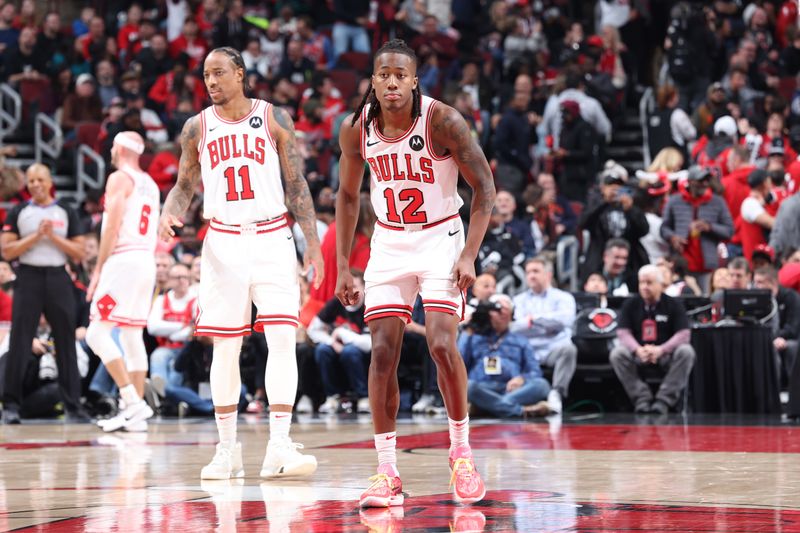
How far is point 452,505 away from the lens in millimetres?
5617

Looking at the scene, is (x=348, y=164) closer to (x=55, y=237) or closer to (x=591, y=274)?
(x=55, y=237)

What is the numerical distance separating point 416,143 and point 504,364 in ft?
20.4

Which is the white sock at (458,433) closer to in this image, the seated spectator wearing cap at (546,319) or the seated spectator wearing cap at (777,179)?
the seated spectator wearing cap at (546,319)

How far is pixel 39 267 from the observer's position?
11773 mm

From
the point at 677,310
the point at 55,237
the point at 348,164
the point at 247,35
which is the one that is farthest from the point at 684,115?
the point at 348,164

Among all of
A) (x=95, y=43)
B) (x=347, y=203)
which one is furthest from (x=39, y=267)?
(x=95, y=43)

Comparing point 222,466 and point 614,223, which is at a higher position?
point 614,223

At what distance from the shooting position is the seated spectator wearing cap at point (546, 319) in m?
12.4

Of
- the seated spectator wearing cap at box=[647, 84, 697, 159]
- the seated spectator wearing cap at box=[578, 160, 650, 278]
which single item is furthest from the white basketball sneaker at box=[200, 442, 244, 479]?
the seated spectator wearing cap at box=[647, 84, 697, 159]

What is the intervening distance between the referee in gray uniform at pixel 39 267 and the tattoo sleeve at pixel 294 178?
4.80 m

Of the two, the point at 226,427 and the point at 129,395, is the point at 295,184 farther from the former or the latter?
the point at 129,395

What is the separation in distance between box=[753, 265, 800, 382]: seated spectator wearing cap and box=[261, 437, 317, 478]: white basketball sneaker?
21.8 ft

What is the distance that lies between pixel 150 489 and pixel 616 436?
393 centimetres

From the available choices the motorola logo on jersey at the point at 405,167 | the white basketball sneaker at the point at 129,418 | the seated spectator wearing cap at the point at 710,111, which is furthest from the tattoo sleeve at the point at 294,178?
the seated spectator wearing cap at the point at 710,111
